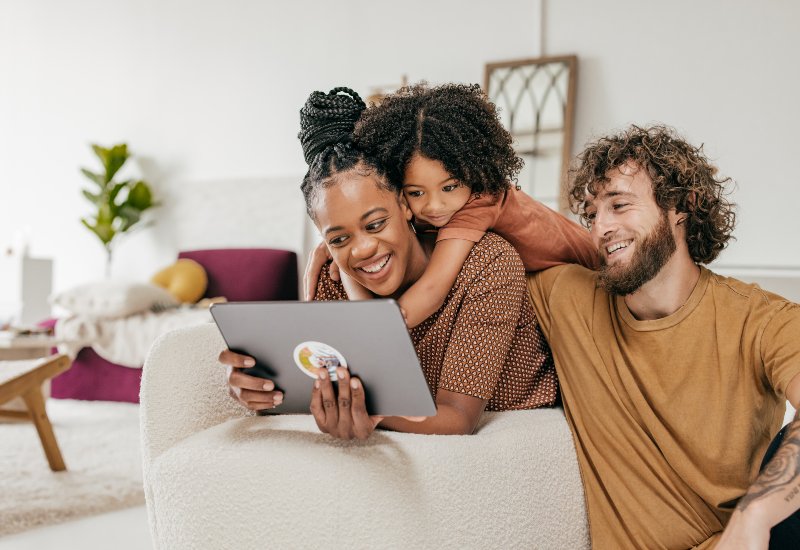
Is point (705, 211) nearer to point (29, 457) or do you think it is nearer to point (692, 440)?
point (692, 440)

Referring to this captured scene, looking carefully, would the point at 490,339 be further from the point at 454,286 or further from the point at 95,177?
the point at 95,177

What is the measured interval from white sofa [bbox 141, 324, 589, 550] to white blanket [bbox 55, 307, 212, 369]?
303 cm

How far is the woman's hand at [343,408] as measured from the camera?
3.32ft

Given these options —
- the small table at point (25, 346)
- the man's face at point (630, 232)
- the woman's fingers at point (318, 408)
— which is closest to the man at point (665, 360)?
the man's face at point (630, 232)

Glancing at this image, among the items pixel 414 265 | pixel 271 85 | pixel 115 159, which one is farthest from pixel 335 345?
pixel 115 159

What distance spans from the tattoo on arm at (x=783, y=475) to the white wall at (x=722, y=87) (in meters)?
3.27

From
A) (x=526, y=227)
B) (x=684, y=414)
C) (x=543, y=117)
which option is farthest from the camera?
(x=543, y=117)

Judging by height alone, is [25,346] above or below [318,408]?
below

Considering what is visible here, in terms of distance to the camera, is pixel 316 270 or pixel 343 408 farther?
pixel 316 270

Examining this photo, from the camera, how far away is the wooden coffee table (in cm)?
281

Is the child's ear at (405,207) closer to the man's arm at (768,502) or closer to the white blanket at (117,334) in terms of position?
the man's arm at (768,502)

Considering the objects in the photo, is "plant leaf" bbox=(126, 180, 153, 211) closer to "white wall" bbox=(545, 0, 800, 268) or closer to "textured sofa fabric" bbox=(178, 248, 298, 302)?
"textured sofa fabric" bbox=(178, 248, 298, 302)

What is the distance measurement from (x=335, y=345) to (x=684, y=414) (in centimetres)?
62

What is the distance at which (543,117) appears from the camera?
175 inches
